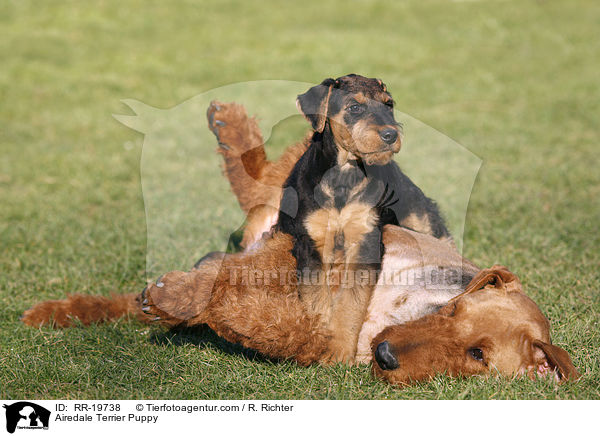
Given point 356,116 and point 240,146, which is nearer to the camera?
point 356,116

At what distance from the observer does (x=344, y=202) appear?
3348 millimetres

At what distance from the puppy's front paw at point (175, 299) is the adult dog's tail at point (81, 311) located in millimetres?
844

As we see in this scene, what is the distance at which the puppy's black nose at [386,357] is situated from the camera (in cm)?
273

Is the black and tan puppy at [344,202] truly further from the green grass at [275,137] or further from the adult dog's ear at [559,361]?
the adult dog's ear at [559,361]

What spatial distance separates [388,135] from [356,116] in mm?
257

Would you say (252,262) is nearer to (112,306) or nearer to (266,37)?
(112,306)

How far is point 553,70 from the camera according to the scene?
12.2 meters

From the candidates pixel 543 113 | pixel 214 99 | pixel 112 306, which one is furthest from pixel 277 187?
pixel 543 113

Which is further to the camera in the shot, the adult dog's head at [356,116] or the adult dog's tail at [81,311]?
the adult dog's tail at [81,311]

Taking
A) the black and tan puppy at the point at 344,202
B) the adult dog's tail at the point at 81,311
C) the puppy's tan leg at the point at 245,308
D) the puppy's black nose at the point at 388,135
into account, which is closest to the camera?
the puppy's tan leg at the point at 245,308

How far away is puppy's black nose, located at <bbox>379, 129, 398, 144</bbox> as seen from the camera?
3064mm
